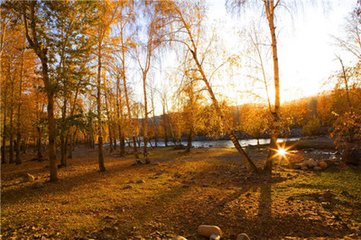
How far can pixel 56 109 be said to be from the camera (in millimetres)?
20781

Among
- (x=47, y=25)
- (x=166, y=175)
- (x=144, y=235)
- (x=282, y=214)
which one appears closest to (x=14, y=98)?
(x=47, y=25)

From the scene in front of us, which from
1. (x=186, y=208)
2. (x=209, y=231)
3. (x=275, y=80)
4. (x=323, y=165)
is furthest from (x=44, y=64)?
(x=323, y=165)

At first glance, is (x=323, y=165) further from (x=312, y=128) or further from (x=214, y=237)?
(x=312, y=128)

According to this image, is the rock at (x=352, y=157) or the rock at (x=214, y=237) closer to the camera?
the rock at (x=214, y=237)

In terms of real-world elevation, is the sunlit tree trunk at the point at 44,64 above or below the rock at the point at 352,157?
above

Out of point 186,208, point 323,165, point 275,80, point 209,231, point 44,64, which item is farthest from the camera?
point 323,165

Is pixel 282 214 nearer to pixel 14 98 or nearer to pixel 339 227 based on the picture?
pixel 339 227

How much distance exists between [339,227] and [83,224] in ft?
19.3

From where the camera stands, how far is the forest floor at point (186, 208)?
4.99 m

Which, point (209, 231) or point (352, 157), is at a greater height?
point (352, 157)

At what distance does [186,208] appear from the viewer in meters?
6.51

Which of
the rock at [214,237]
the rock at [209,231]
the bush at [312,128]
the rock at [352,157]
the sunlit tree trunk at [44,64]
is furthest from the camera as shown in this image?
the bush at [312,128]

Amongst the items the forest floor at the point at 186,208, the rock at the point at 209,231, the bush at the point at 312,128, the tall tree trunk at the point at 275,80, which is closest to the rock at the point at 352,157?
the forest floor at the point at 186,208

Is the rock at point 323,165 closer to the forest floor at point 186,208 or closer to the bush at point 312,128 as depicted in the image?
the forest floor at point 186,208
